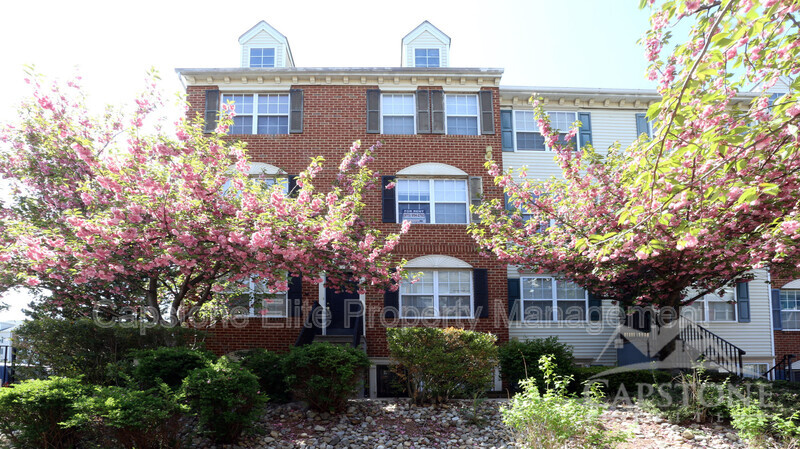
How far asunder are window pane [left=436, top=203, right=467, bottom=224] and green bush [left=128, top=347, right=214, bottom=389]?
7533 millimetres

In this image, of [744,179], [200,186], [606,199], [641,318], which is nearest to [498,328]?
[641,318]

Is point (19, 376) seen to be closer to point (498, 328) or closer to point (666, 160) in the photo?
point (666, 160)

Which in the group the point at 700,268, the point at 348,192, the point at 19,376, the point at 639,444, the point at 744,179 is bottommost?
the point at 639,444

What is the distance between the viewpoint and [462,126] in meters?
15.0

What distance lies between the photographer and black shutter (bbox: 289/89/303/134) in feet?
48.1

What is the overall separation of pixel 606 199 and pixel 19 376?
9.33m

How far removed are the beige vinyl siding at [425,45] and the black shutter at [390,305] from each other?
6.52 m

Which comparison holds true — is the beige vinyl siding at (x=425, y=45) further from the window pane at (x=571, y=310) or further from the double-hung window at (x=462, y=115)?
the window pane at (x=571, y=310)

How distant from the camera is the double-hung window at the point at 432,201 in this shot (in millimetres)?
14375

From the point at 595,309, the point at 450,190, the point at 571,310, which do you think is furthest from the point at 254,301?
the point at 595,309

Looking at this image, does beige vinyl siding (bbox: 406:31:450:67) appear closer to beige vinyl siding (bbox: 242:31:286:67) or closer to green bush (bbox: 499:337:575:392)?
beige vinyl siding (bbox: 242:31:286:67)

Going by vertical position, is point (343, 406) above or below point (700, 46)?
below

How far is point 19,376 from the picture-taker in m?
8.25

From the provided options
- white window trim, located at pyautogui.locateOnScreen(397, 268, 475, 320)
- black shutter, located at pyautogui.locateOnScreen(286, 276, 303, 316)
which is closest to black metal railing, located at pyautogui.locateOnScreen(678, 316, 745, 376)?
white window trim, located at pyautogui.locateOnScreen(397, 268, 475, 320)
